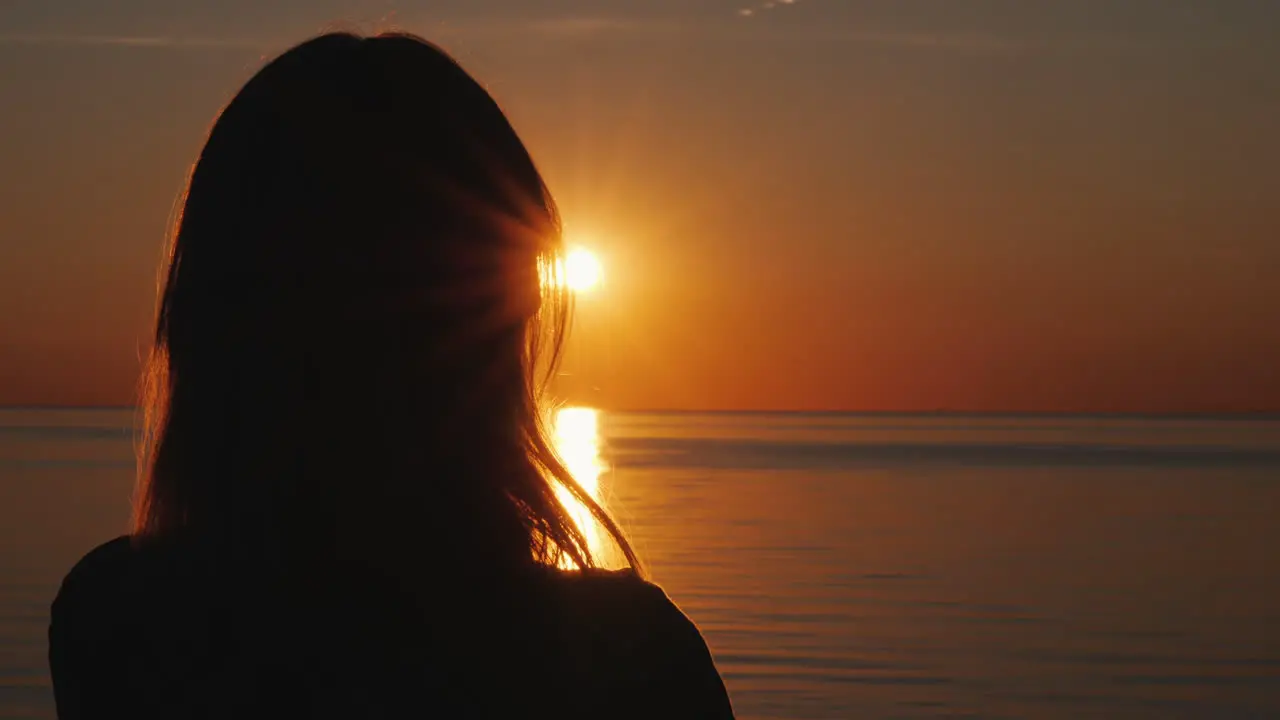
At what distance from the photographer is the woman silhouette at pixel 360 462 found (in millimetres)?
1553

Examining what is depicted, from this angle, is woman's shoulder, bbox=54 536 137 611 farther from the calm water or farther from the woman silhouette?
the calm water

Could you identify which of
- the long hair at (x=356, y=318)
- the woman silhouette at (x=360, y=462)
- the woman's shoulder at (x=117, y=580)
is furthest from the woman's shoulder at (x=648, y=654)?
the woman's shoulder at (x=117, y=580)

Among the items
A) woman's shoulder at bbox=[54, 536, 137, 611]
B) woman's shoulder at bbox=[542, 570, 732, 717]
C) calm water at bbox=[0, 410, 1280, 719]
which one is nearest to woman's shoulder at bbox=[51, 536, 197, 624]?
woman's shoulder at bbox=[54, 536, 137, 611]

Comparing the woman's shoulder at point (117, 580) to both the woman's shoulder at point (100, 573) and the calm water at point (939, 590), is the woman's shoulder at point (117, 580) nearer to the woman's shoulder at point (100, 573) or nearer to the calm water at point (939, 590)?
the woman's shoulder at point (100, 573)

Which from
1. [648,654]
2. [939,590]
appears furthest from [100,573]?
[939,590]

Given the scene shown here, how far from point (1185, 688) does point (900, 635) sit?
2979 millimetres

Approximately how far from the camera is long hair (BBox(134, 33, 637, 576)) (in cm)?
165

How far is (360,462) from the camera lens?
1.66 metres

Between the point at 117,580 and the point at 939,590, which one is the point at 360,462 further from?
the point at 939,590

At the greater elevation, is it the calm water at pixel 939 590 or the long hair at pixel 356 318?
the long hair at pixel 356 318

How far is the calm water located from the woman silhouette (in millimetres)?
631

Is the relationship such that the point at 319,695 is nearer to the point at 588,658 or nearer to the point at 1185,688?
the point at 588,658

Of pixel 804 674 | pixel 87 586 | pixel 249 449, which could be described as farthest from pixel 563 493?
pixel 804 674

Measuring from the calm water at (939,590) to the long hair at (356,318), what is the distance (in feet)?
2.04
